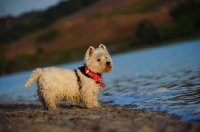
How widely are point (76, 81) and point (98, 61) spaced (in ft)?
2.49

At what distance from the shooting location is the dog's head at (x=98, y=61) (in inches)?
344

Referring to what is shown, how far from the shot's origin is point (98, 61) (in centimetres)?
886

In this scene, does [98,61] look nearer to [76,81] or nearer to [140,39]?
[76,81]

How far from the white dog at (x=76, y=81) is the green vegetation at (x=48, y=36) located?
178ft

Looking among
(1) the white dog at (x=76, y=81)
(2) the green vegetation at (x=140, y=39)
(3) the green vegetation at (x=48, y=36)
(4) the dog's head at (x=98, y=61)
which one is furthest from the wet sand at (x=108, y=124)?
(3) the green vegetation at (x=48, y=36)

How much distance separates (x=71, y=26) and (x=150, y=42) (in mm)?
22550

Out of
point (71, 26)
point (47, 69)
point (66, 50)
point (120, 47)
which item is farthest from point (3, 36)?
point (47, 69)

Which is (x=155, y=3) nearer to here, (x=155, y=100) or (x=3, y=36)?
(x=3, y=36)

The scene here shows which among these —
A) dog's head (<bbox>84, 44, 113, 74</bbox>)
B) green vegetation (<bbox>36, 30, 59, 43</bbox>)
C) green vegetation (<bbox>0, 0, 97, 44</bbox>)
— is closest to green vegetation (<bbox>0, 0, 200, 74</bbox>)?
green vegetation (<bbox>36, 30, 59, 43</bbox>)

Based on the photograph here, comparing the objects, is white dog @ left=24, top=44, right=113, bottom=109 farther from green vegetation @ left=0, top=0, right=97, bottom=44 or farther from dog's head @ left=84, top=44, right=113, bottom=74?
green vegetation @ left=0, top=0, right=97, bottom=44

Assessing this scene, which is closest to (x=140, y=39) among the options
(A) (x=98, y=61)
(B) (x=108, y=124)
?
(A) (x=98, y=61)

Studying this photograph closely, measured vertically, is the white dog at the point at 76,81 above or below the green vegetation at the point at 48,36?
below

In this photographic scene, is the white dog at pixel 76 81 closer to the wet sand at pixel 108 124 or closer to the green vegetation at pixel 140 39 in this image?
the wet sand at pixel 108 124

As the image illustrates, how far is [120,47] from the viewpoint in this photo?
48.6 metres
